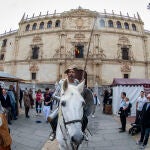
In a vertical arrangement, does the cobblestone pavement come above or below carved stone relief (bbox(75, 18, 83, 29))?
below

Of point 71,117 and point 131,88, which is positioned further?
point 131,88

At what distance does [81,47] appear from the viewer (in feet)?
115

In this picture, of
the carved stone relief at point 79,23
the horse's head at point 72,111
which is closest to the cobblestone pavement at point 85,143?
the horse's head at point 72,111

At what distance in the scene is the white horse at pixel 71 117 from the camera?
2906 millimetres

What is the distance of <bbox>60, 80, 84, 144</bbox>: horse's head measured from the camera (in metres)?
2.87

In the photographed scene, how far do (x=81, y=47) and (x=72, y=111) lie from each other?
32487 millimetres

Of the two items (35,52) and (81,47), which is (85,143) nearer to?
(81,47)

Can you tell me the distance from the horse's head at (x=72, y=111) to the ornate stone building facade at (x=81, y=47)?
29.7m

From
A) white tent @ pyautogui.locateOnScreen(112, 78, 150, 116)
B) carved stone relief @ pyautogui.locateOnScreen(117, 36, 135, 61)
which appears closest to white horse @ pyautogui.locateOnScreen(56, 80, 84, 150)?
white tent @ pyautogui.locateOnScreen(112, 78, 150, 116)

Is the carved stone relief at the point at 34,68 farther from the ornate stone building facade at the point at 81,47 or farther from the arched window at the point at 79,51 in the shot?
the arched window at the point at 79,51

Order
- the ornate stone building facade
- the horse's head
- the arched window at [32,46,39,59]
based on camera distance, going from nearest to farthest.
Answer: the horse's head
the ornate stone building facade
the arched window at [32,46,39,59]

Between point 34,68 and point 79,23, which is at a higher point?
point 79,23

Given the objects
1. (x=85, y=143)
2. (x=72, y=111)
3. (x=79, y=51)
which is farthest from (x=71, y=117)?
(x=79, y=51)

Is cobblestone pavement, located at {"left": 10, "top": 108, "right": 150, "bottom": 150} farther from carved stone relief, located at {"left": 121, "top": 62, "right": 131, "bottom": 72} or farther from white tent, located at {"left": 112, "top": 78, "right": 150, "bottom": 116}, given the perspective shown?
carved stone relief, located at {"left": 121, "top": 62, "right": 131, "bottom": 72}
